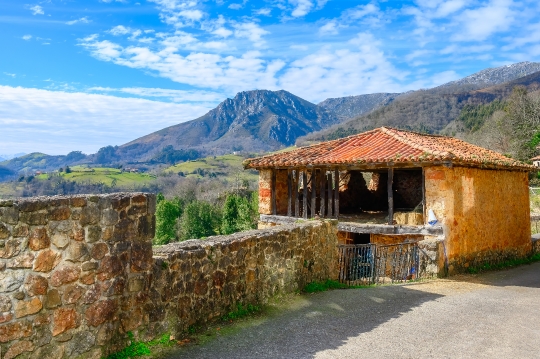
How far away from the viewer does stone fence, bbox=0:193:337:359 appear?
153 inches

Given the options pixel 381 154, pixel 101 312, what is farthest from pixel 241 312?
pixel 381 154

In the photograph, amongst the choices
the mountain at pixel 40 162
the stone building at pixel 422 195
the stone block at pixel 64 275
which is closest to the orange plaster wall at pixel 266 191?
the stone building at pixel 422 195

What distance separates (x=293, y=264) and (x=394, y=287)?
2.95m

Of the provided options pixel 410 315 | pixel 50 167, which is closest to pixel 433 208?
pixel 410 315

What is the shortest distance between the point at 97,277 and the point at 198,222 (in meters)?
49.3

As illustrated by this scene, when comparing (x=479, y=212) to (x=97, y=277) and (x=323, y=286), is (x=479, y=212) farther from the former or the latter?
(x=97, y=277)

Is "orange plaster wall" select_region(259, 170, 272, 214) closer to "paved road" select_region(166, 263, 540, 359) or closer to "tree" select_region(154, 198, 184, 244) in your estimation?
"paved road" select_region(166, 263, 540, 359)

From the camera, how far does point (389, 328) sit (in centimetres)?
645

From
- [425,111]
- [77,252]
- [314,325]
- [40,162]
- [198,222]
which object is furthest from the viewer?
[40,162]

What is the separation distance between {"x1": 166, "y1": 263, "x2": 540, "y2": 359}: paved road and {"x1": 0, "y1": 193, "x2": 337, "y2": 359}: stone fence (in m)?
0.64

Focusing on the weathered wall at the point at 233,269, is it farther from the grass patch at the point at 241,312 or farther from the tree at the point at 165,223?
the tree at the point at 165,223

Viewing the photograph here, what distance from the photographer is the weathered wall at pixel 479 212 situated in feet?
40.8

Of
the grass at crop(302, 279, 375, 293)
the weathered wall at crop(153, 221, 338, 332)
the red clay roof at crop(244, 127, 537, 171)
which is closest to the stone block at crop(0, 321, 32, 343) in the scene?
the weathered wall at crop(153, 221, 338, 332)

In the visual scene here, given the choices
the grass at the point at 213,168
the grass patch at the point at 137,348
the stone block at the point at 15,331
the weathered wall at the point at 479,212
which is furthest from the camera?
the grass at the point at 213,168
